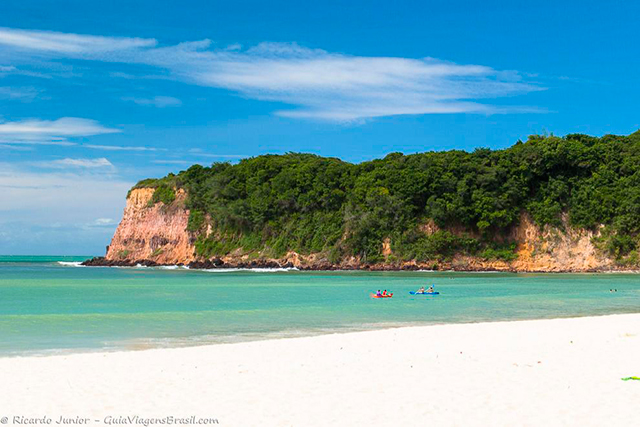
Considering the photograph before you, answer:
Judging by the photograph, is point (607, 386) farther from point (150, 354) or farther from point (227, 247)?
point (227, 247)

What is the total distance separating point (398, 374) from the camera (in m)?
10.8

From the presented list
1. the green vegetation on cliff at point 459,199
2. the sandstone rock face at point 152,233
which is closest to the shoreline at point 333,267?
the green vegetation on cliff at point 459,199

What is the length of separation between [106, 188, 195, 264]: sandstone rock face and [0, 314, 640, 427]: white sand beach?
85.6m

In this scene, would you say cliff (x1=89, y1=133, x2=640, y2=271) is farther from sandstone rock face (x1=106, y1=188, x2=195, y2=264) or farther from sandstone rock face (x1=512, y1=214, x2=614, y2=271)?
sandstone rock face (x1=106, y1=188, x2=195, y2=264)

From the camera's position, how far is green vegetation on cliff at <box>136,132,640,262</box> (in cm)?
7444

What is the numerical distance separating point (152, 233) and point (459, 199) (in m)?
50.8

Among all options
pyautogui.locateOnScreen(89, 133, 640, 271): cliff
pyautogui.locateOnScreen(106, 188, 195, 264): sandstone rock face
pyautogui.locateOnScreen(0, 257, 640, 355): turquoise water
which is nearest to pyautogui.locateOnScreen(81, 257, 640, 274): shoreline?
pyautogui.locateOnScreen(89, 133, 640, 271): cliff

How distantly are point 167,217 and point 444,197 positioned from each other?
4533cm

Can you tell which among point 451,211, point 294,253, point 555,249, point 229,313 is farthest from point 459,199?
point 229,313

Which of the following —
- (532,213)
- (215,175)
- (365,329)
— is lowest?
(365,329)

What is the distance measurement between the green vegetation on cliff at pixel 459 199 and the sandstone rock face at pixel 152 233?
1526cm

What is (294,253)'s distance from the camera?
86.5 metres

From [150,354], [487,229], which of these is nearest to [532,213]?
[487,229]

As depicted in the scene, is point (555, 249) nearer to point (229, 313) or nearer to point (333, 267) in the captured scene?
point (333, 267)
